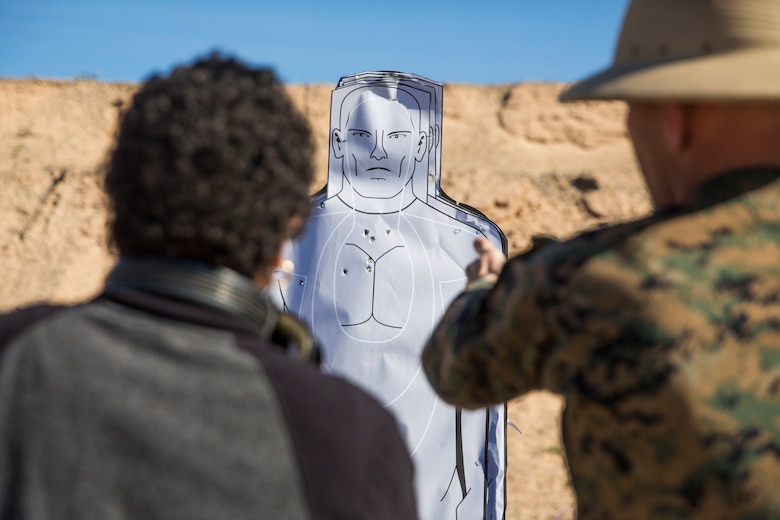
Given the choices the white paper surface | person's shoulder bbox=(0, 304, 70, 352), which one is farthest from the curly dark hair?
the white paper surface

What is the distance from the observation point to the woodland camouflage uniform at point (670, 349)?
3.54 feet

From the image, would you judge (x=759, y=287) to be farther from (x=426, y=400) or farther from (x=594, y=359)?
(x=426, y=400)

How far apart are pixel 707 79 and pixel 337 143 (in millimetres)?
1882

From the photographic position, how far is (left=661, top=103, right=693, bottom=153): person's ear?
46.7 inches

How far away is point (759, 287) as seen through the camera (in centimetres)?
110

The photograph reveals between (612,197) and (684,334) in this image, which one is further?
(612,197)

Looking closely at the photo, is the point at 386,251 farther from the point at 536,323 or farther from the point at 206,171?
the point at 206,171

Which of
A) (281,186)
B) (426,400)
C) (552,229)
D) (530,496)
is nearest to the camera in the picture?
(281,186)

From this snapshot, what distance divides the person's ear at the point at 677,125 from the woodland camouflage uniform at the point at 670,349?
0.07m

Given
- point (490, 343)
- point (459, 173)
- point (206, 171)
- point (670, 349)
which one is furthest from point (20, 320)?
point (459, 173)

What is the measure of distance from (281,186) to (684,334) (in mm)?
511

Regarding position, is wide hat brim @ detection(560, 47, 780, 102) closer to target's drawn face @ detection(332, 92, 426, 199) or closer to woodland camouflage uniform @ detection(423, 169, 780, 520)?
woodland camouflage uniform @ detection(423, 169, 780, 520)

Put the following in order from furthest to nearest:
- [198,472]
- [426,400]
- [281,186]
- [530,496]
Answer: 1. [530,496]
2. [426,400]
3. [281,186]
4. [198,472]

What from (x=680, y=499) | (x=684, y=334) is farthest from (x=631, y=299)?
(x=680, y=499)
